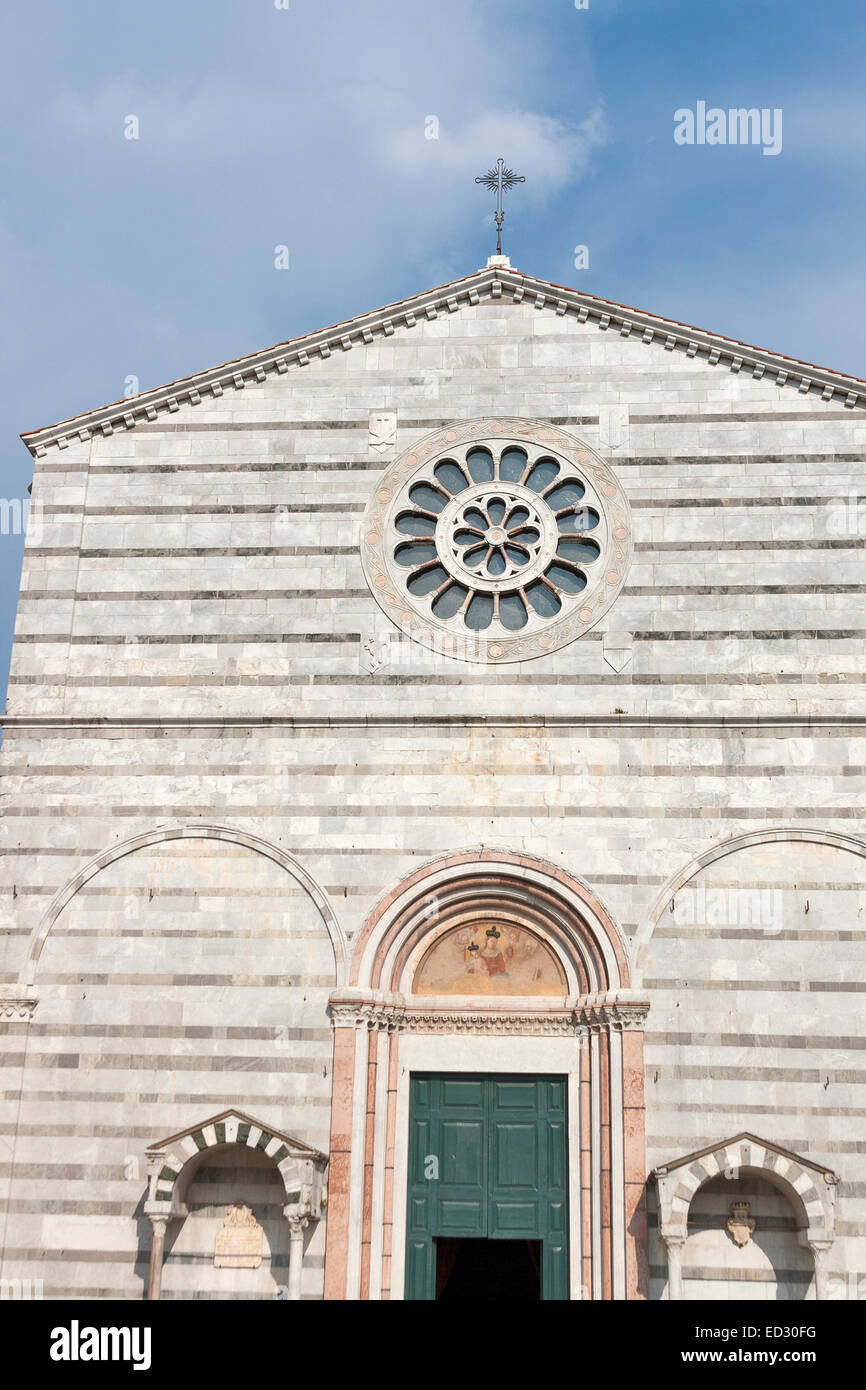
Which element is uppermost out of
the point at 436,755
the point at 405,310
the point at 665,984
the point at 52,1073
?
the point at 405,310

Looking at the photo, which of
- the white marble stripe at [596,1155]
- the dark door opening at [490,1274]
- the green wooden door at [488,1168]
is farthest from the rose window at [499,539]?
the dark door opening at [490,1274]

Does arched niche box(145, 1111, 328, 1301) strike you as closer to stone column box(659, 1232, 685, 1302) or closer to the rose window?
stone column box(659, 1232, 685, 1302)

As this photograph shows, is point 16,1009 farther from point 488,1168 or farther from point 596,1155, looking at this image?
point 596,1155

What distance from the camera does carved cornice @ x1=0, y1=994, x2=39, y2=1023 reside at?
565 inches

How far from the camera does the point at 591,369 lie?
53.7 feet

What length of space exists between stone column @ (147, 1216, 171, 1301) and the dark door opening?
387 cm

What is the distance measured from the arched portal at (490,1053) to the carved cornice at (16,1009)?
10.2ft

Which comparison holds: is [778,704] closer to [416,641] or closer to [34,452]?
[416,641]

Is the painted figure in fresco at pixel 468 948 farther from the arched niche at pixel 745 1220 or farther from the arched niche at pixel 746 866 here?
the arched niche at pixel 745 1220

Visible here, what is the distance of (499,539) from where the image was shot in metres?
15.9

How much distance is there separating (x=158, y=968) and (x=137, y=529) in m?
4.97

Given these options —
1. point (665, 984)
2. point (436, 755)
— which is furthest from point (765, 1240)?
point (436, 755)

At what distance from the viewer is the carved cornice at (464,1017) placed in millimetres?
14070

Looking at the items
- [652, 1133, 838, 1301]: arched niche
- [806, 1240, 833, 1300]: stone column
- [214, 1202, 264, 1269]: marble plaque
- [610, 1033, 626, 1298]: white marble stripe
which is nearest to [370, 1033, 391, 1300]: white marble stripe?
[214, 1202, 264, 1269]: marble plaque
